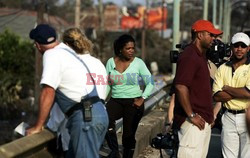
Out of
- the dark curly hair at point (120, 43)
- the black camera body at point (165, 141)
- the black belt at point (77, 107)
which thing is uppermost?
the dark curly hair at point (120, 43)

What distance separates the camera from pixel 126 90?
7965 mm

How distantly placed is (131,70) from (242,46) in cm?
172

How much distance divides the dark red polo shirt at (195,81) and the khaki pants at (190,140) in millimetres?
82

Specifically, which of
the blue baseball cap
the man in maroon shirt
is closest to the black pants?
the man in maroon shirt

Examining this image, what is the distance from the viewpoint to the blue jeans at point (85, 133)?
5.28m

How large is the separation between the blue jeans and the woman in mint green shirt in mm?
2534

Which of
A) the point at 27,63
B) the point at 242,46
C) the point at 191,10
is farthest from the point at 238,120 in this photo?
the point at 191,10

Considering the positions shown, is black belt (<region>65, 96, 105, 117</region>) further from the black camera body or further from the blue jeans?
the black camera body

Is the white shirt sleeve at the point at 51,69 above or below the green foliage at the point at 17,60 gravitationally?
above

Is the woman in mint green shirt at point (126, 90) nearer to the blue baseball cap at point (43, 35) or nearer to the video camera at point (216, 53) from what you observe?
the video camera at point (216, 53)

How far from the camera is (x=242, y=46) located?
6.73 metres

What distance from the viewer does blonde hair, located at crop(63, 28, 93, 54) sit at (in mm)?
5711

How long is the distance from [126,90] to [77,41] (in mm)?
2325

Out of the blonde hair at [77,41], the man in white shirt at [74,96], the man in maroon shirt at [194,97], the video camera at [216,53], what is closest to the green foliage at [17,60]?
the video camera at [216,53]
